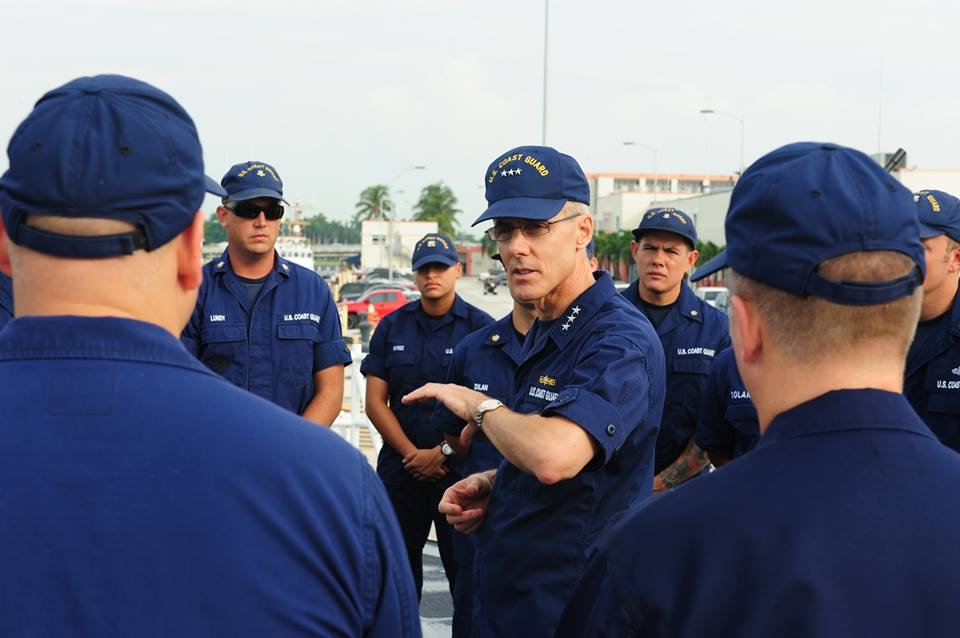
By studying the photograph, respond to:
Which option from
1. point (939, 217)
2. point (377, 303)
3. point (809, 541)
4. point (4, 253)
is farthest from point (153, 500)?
point (377, 303)

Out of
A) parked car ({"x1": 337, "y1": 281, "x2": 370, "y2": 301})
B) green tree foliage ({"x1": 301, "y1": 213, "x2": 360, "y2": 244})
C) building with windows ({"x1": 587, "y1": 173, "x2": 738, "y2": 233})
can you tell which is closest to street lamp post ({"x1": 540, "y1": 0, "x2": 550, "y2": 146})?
parked car ({"x1": 337, "y1": 281, "x2": 370, "y2": 301})

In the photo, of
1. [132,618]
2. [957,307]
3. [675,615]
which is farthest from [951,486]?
[957,307]

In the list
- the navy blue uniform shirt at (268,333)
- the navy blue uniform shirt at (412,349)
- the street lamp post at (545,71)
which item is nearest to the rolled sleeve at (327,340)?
the navy blue uniform shirt at (268,333)

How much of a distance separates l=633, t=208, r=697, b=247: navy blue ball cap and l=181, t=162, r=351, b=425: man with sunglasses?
2.02 metres

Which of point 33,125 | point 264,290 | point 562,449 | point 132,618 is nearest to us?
point 132,618

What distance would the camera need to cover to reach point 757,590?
1.45 meters

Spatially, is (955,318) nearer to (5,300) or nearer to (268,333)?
(268,333)

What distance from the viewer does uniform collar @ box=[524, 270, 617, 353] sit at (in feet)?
10.5

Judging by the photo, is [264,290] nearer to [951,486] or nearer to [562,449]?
[562,449]

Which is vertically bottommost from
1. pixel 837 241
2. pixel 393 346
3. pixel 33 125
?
pixel 393 346

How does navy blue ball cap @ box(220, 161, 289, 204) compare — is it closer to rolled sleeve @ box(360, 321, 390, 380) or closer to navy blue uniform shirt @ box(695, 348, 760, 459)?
rolled sleeve @ box(360, 321, 390, 380)

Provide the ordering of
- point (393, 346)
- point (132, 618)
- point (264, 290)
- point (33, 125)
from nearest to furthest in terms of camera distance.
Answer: point (132, 618) < point (33, 125) < point (264, 290) < point (393, 346)

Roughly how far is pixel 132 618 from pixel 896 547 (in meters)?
1.11

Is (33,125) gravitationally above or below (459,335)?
above
